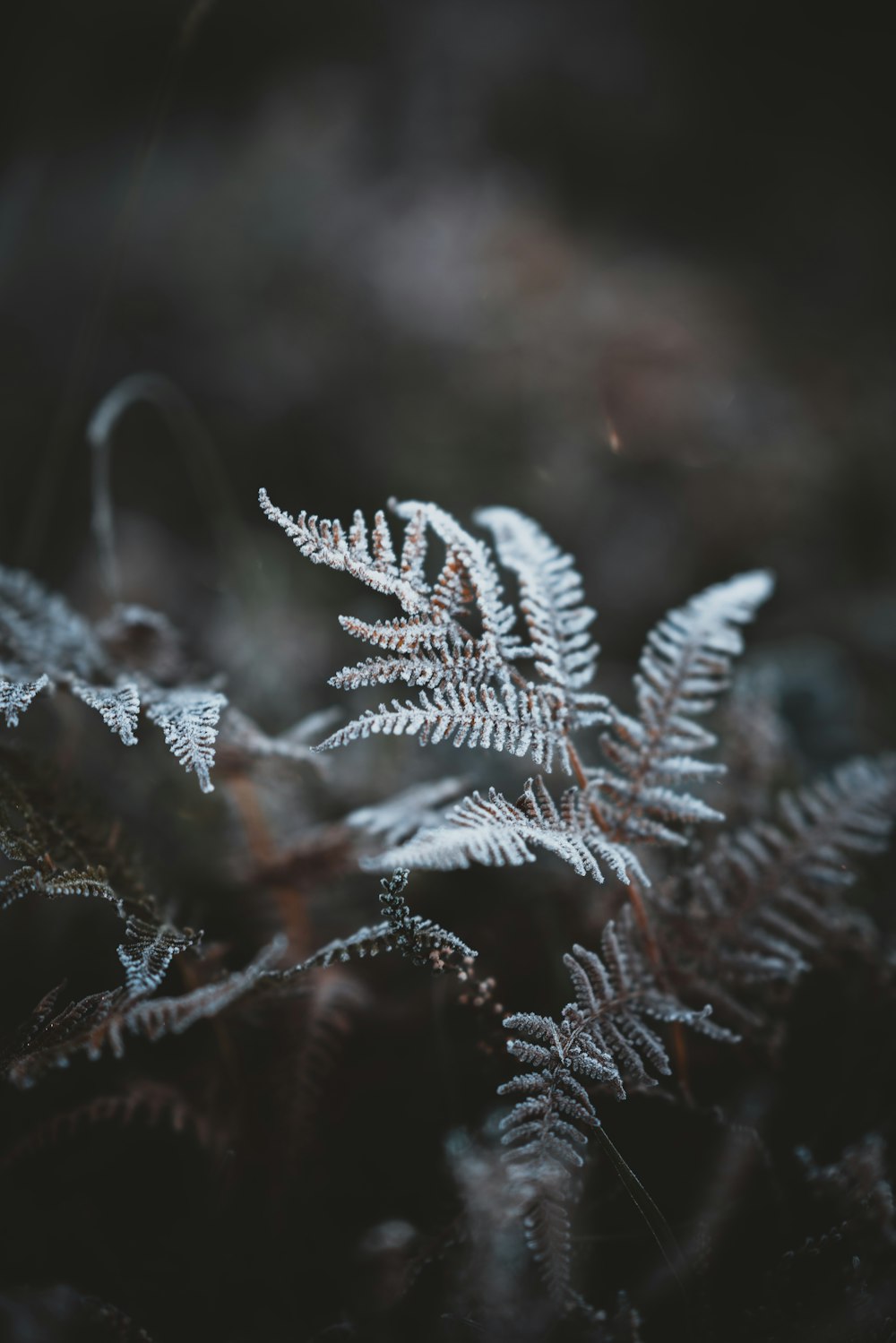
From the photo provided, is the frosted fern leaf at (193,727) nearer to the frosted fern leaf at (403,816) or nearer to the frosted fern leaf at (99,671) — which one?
the frosted fern leaf at (99,671)

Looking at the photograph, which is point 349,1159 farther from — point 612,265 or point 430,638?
point 612,265

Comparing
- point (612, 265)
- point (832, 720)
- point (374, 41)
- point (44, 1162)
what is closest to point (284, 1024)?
point (44, 1162)

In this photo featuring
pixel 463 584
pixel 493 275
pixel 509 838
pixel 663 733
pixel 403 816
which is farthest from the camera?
pixel 493 275

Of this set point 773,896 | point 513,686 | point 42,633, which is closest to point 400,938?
point 513,686

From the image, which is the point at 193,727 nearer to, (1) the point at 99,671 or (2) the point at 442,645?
(2) the point at 442,645

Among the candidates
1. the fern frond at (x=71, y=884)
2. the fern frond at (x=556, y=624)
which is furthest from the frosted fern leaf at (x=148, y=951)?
the fern frond at (x=556, y=624)

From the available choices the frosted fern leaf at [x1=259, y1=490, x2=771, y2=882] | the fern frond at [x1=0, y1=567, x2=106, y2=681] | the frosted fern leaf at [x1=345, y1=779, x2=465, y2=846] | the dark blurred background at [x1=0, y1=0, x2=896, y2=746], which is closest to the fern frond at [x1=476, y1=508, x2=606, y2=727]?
the frosted fern leaf at [x1=259, y1=490, x2=771, y2=882]

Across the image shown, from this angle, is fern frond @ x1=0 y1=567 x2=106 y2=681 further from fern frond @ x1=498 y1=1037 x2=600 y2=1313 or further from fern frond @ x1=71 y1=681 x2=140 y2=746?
fern frond @ x1=498 y1=1037 x2=600 y2=1313
